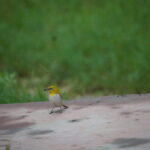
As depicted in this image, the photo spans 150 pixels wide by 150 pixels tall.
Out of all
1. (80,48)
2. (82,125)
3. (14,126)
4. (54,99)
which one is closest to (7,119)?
(14,126)

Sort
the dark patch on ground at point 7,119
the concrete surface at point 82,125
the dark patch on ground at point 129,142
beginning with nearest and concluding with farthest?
1. the dark patch on ground at point 129,142
2. the concrete surface at point 82,125
3. the dark patch on ground at point 7,119

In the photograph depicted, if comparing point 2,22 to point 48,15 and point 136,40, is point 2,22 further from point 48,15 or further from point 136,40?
point 136,40

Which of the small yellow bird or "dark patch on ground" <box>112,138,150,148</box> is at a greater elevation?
the small yellow bird

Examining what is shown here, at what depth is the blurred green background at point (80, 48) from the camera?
7039 mm

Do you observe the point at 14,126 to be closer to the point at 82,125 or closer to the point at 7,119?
the point at 7,119

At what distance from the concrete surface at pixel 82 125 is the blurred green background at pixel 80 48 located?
1.90 metres

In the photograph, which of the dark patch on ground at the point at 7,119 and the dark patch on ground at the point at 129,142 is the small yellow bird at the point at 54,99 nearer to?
the dark patch on ground at the point at 7,119

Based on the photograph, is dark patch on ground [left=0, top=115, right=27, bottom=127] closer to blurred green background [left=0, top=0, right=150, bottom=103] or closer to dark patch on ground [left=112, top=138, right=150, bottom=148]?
dark patch on ground [left=112, top=138, right=150, bottom=148]

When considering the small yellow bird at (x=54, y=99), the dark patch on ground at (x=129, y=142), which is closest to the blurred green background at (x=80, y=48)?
the small yellow bird at (x=54, y=99)

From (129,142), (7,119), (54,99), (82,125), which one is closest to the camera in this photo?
(129,142)

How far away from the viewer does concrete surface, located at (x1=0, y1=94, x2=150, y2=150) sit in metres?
3.08

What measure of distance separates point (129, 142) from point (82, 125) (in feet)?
1.80

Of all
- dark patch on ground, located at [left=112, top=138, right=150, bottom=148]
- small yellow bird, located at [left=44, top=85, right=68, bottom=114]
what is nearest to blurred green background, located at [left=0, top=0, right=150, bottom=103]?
small yellow bird, located at [left=44, top=85, right=68, bottom=114]

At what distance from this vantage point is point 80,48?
791 centimetres
